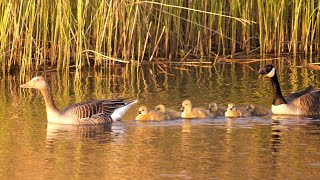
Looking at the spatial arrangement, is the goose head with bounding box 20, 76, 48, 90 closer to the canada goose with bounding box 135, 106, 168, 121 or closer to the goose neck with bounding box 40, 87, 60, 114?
the goose neck with bounding box 40, 87, 60, 114

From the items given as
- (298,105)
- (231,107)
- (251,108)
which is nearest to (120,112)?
(231,107)

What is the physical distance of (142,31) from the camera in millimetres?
16734

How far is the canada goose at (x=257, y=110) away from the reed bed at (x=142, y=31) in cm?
332

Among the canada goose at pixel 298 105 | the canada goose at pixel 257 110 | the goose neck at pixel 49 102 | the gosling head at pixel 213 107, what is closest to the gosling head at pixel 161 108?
the gosling head at pixel 213 107

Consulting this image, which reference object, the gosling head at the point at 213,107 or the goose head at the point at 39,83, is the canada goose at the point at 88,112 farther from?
the gosling head at the point at 213,107

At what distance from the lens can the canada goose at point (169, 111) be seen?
1188 cm

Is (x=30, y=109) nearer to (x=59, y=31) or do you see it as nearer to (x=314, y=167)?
(x=59, y=31)

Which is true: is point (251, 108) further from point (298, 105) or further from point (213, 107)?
point (298, 105)

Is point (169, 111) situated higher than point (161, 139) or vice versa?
point (169, 111)

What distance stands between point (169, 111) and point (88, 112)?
1057 millimetres

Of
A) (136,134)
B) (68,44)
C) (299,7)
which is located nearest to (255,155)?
(136,134)

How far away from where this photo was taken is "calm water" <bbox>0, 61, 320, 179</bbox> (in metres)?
8.87

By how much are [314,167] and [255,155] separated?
Answer: 2.69 feet

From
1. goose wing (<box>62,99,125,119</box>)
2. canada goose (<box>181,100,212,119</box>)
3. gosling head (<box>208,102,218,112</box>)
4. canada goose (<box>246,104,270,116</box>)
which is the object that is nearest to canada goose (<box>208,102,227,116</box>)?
gosling head (<box>208,102,218,112</box>)
